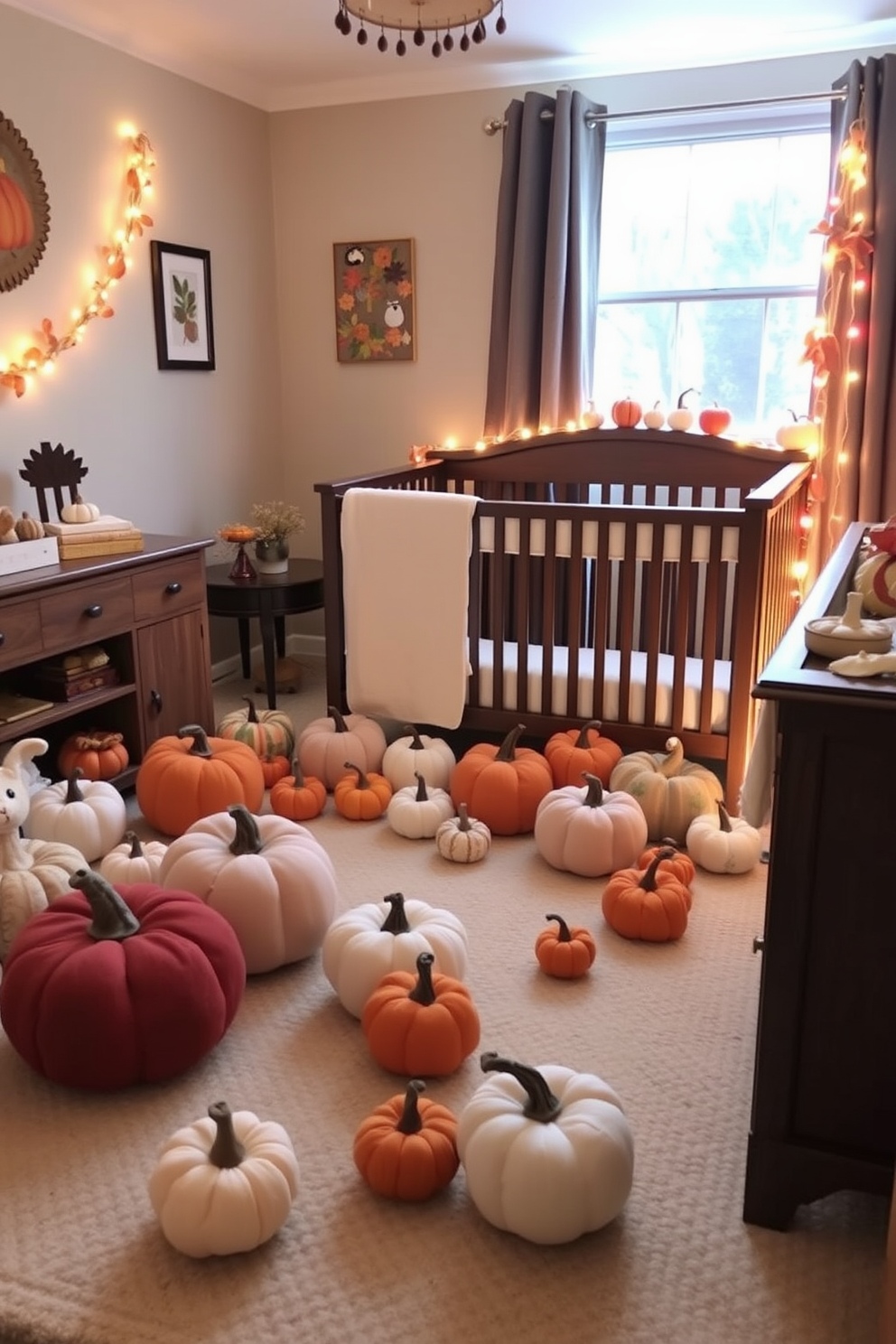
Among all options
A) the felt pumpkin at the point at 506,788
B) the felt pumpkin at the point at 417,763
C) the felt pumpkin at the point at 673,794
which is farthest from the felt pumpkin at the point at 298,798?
the felt pumpkin at the point at 673,794

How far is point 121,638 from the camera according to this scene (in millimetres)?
2865

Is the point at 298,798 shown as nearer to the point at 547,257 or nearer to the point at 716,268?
the point at 547,257

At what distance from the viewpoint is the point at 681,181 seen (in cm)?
364

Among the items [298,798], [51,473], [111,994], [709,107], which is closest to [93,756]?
[298,798]

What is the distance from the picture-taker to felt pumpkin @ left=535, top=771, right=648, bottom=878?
2.41 metres

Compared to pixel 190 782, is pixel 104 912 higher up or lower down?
higher up

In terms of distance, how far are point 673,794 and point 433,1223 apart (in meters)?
1.38

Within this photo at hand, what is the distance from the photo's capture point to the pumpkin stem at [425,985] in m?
1.69

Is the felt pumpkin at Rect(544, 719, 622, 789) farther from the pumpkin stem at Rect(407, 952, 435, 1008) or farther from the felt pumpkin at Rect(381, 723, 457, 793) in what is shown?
the pumpkin stem at Rect(407, 952, 435, 1008)

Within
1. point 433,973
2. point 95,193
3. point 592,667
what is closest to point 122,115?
point 95,193

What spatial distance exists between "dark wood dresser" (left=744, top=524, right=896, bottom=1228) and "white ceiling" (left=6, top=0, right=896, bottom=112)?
2.61m

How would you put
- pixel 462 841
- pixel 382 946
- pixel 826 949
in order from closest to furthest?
pixel 826 949 < pixel 382 946 < pixel 462 841

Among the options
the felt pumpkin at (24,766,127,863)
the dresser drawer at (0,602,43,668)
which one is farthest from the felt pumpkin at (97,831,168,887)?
the dresser drawer at (0,602,43,668)

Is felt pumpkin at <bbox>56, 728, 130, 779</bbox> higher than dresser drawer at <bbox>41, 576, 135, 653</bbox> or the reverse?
the reverse
